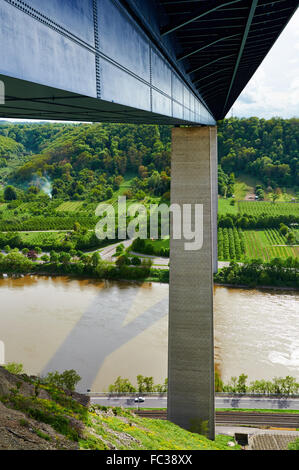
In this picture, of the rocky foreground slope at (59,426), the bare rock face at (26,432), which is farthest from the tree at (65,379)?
the bare rock face at (26,432)

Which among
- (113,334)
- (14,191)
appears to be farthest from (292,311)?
(14,191)

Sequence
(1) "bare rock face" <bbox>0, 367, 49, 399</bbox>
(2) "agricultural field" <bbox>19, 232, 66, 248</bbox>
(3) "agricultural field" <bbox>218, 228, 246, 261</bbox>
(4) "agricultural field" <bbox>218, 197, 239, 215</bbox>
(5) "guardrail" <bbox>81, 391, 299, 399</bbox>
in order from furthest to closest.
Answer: (4) "agricultural field" <bbox>218, 197, 239, 215</bbox>, (2) "agricultural field" <bbox>19, 232, 66, 248</bbox>, (3) "agricultural field" <bbox>218, 228, 246, 261</bbox>, (5) "guardrail" <bbox>81, 391, 299, 399</bbox>, (1) "bare rock face" <bbox>0, 367, 49, 399</bbox>

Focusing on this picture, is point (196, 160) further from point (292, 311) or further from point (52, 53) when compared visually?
point (292, 311)

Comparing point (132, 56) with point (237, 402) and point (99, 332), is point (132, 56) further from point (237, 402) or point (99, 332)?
point (99, 332)

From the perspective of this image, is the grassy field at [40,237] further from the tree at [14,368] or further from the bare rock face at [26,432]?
the bare rock face at [26,432]

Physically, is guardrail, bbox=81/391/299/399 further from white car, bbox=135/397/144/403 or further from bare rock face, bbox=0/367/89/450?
bare rock face, bbox=0/367/89/450

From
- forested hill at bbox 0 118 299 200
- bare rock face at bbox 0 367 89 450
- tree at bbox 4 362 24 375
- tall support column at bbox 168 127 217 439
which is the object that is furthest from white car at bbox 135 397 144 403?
forested hill at bbox 0 118 299 200
